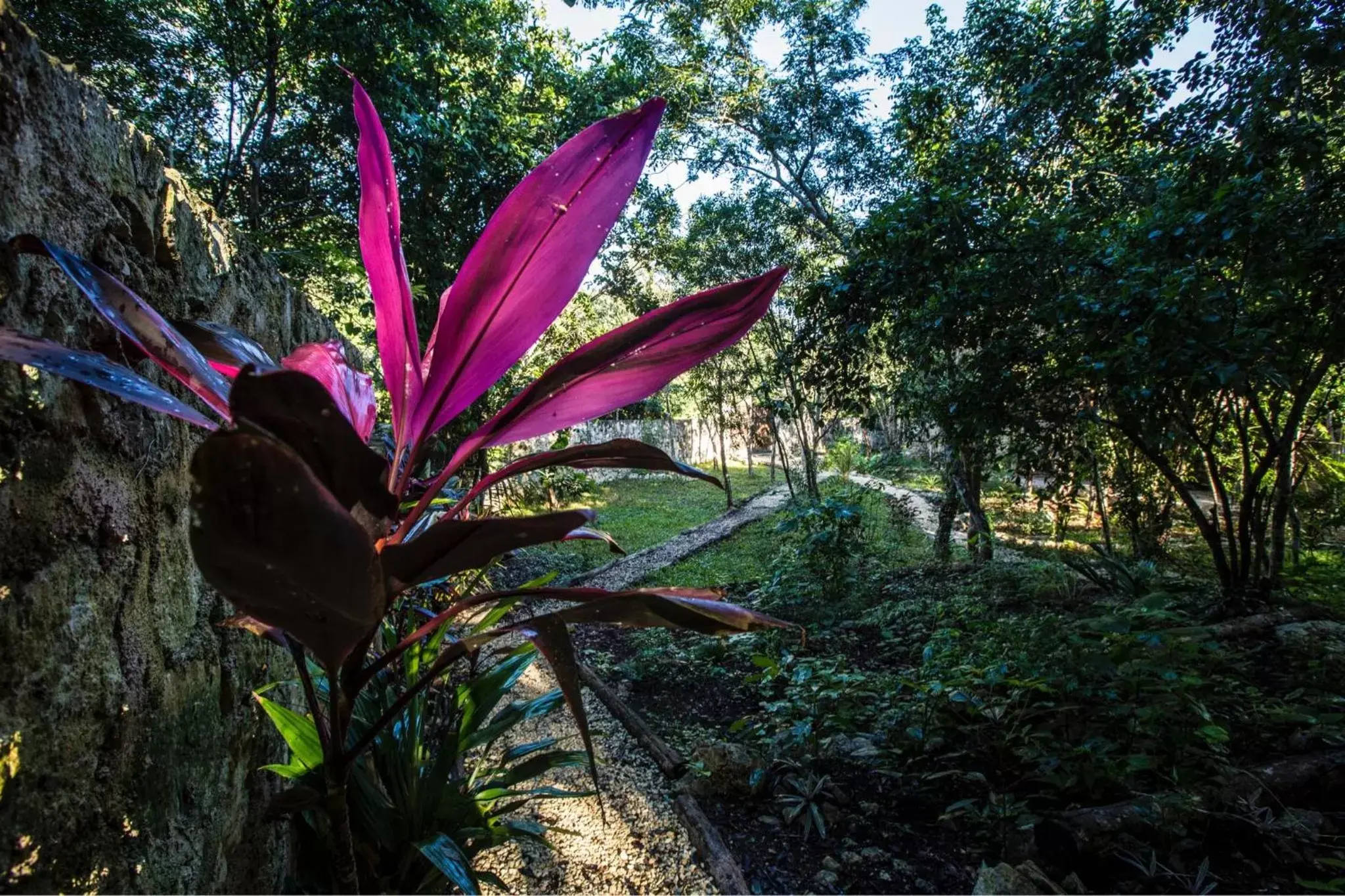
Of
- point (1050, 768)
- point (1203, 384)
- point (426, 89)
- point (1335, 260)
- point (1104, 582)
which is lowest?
point (1050, 768)

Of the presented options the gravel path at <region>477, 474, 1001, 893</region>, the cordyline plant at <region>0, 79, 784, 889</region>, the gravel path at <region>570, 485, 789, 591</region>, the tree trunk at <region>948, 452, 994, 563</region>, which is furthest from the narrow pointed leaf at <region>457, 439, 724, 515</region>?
the tree trunk at <region>948, 452, 994, 563</region>

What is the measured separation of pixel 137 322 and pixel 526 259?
12.5 inches

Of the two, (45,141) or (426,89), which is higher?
(426,89)

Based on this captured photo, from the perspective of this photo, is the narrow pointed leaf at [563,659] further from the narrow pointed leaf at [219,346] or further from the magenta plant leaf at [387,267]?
the narrow pointed leaf at [219,346]

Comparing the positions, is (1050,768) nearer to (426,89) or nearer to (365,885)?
(365,885)

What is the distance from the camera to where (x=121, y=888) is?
0.61 meters

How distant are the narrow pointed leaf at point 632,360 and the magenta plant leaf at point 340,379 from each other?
18cm

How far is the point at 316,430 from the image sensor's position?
13.6 inches

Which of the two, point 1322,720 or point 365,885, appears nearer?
point 365,885

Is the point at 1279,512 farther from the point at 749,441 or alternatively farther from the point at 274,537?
the point at 749,441

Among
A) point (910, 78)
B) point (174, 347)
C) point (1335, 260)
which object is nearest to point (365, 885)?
point (174, 347)

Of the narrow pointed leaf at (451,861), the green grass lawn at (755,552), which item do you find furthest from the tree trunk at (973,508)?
the narrow pointed leaf at (451,861)

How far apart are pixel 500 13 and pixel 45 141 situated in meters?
5.70

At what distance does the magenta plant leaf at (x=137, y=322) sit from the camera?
1.48ft
